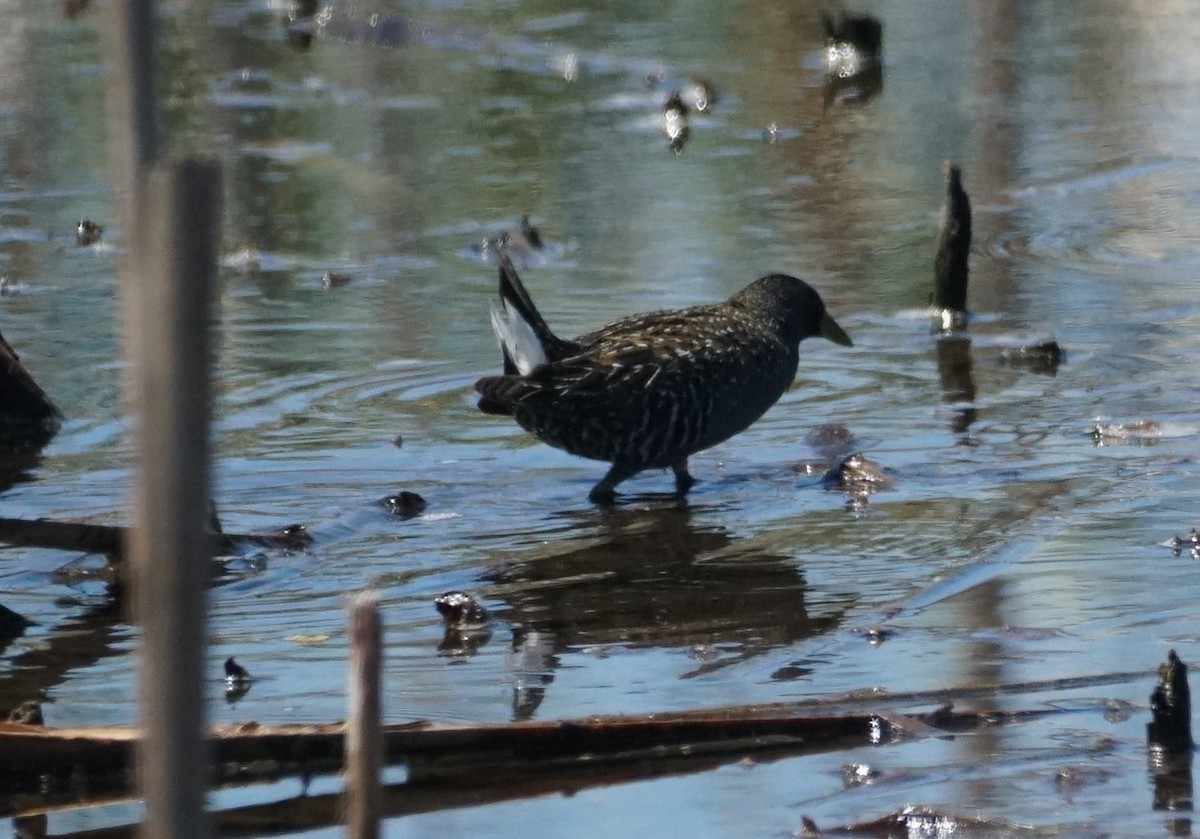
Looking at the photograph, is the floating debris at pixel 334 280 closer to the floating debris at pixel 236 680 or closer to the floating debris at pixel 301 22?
the floating debris at pixel 236 680

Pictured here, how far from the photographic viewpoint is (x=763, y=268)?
9180 millimetres

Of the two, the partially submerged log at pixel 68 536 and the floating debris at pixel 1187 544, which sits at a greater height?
the partially submerged log at pixel 68 536

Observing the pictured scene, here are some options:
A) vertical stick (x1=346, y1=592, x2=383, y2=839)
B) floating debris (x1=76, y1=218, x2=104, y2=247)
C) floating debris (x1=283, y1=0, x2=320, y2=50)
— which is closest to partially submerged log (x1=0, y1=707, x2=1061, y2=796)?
vertical stick (x1=346, y1=592, x2=383, y2=839)

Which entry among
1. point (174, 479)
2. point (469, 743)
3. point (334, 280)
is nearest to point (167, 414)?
point (174, 479)

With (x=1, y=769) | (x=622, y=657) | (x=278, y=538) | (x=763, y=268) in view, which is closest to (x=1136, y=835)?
(x=622, y=657)

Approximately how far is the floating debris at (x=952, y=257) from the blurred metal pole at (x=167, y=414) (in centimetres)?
652

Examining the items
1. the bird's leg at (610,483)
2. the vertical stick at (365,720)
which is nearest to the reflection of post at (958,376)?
the bird's leg at (610,483)

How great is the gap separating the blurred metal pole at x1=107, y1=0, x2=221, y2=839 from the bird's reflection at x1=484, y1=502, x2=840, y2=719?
104 inches

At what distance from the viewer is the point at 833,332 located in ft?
24.6

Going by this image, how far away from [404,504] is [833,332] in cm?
195

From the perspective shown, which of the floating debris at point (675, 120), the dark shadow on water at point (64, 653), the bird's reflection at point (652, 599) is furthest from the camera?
the floating debris at point (675, 120)

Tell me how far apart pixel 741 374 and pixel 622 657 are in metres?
1.94

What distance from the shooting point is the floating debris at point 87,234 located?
32.9 feet

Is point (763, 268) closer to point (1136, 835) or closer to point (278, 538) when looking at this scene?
point (278, 538)
